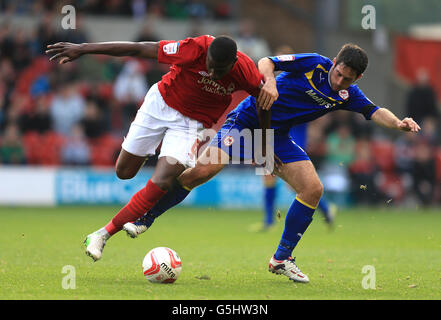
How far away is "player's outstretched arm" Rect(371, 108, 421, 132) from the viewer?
6.63 metres

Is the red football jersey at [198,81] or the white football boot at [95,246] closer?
the white football boot at [95,246]

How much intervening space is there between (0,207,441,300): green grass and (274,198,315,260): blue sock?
0.84ft

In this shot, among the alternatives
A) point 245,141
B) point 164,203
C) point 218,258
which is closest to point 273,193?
point 218,258

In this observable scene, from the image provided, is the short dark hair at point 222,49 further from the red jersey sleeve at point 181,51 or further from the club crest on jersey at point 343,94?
the club crest on jersey at point 343,94

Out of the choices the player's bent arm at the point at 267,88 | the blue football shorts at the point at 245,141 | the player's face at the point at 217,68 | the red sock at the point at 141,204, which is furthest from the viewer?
the blue football shorts at the point at 245,141

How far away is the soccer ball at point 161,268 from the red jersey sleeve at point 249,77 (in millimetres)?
1623

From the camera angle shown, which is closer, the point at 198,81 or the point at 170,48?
the point at 170,48

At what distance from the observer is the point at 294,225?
691 cm

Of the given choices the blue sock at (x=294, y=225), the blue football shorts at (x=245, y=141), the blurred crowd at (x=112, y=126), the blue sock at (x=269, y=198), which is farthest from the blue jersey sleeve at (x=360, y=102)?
the blurred crowd at (x=112, y=126)

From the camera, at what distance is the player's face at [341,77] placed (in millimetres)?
6672

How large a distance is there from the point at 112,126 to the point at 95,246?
34.5ft

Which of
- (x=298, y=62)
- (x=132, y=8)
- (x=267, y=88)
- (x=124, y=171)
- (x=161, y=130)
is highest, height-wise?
(x=132, y=8)
